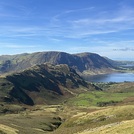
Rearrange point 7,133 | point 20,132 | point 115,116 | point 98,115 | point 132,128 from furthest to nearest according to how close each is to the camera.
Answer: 1. point 98,115
2. point 115,116
3. point 20,132
4. point 7,133
5. point 132,128

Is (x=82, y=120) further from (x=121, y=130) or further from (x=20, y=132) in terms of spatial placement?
(x=121, y=130)

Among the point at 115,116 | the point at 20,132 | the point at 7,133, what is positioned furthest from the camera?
the point at 115,116

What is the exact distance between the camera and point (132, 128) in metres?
53.1

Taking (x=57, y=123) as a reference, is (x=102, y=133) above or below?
above

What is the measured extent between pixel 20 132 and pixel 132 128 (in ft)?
148

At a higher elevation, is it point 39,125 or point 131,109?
point 131,109

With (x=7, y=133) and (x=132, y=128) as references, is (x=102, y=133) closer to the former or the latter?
(x=132, y=128)

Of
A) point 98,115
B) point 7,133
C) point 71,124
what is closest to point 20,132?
A: point 7,133

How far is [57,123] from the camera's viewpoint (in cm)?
14175

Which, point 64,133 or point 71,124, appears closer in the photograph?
point 64,133

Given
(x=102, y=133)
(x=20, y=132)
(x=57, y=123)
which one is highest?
(x=102, y=133)

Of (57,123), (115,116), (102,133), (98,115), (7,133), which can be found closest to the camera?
A: (102,133)

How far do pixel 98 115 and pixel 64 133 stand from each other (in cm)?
2962

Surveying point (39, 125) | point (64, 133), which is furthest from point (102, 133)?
point (39, 125)
